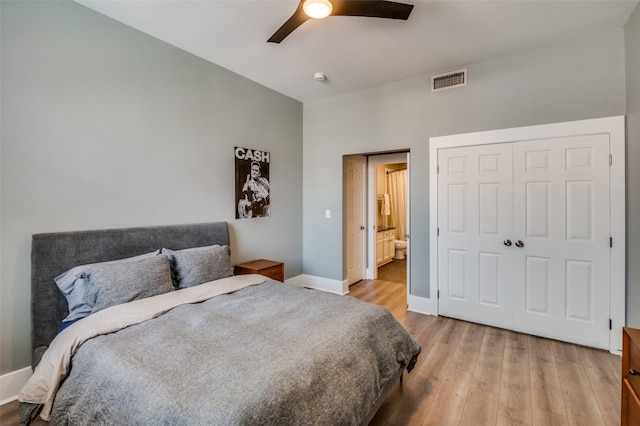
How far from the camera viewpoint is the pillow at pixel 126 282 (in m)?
1.97

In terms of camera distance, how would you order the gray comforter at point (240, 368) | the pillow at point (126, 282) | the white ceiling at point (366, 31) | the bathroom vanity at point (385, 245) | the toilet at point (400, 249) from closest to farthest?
1. the gray comforter at point (240, 368)
2. the pillow at point (126, 282)
3. the white ceiling at point (366, 31)
4. the bathroom vanity at point (385, 245)
5. the toilet at point (400, 249)

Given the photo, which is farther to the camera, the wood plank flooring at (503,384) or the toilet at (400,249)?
the toilet at (400,249)

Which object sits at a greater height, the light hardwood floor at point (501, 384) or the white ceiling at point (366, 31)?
the white ceiling at point (366, 31)

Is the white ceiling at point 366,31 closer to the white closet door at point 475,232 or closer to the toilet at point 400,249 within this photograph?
the white closet door at point 475,232

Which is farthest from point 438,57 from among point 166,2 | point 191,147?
point 191,147

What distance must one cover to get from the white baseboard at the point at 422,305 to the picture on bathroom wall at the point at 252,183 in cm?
223

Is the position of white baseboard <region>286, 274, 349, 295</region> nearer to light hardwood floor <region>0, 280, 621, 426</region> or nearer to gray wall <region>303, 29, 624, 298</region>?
gray wall <region>303, 29, 624, 298</region>

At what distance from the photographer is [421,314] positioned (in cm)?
353

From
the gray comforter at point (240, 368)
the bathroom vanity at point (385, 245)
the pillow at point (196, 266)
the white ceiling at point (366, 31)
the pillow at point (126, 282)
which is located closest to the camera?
the gray comforter at point (240, 368)

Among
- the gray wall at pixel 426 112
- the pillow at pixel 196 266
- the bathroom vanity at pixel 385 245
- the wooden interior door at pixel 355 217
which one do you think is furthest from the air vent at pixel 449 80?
the pillow at pixel 196 266

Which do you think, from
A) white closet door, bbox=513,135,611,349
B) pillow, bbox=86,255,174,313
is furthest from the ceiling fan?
pillow, bbox=86,255,174,313

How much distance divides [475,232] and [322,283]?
227 cm

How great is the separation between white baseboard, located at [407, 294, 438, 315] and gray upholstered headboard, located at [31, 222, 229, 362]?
299cm

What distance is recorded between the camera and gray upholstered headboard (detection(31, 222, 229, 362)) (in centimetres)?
206
